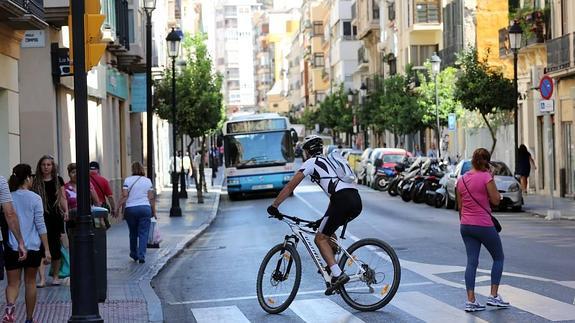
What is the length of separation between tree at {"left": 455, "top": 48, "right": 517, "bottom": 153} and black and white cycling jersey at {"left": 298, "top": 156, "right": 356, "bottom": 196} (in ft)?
98.5

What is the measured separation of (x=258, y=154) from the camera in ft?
151

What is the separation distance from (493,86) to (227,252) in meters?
22.0

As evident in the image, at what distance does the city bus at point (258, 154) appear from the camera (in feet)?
150

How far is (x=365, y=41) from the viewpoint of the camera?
330ft

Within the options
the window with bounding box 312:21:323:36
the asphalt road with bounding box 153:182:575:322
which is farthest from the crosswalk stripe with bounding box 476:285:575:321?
the window with bounding box 312:21:323:36

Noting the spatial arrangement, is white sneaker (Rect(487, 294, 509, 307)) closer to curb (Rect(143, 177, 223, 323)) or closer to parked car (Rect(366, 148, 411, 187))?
curb (Rect(143, 177, 223, 323))

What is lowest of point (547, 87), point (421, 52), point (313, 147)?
point (313, 147)

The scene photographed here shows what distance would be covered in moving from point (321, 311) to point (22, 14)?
27.0 ft

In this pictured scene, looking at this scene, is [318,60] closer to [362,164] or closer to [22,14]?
[362,164]

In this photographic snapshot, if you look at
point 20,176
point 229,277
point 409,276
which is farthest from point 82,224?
point 229,277

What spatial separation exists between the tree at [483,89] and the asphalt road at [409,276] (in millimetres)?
12299

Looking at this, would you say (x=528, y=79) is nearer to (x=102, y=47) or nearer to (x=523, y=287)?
(x=523, y=287)

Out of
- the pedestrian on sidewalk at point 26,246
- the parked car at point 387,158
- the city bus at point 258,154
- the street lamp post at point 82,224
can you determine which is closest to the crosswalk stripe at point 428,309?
the street lamp post at point 82,224

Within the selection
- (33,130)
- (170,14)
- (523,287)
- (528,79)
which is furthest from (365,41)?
(523,287)
